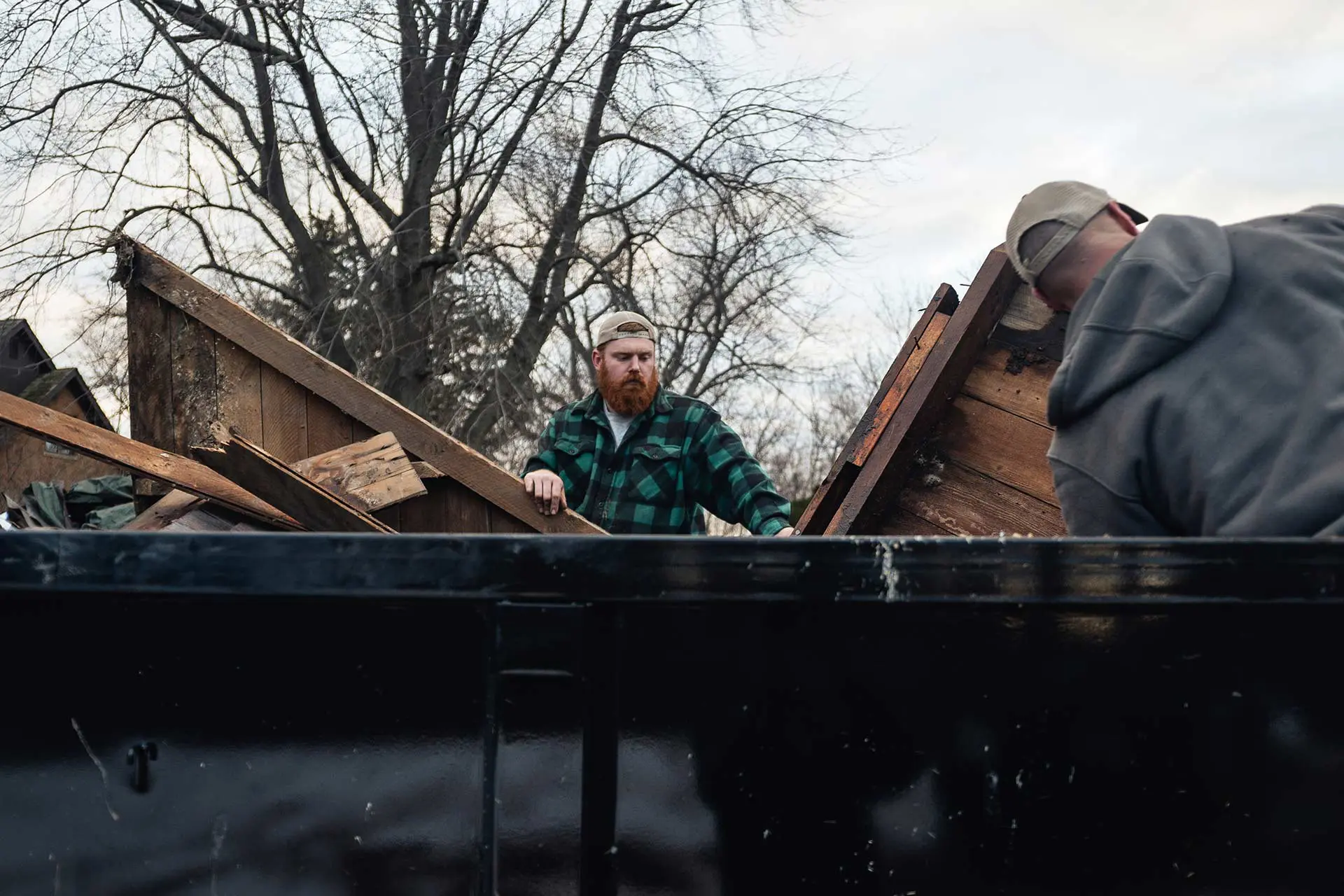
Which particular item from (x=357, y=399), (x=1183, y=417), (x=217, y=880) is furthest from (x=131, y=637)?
(x=357, y=399)

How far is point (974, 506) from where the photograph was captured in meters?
2.84

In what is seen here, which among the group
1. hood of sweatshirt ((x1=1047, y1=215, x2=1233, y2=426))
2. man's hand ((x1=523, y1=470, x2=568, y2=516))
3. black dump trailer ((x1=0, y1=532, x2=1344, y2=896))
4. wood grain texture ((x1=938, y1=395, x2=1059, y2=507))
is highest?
hood of sweatshirt ((x1=1047, y1=215, x2=1233, y2=426))

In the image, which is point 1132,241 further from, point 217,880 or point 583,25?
point 583,25

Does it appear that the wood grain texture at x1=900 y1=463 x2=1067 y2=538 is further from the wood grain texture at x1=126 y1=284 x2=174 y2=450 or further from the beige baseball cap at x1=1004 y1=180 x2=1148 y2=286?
the wood grain texture at x1=126 y1=284 x2=174 y2=450

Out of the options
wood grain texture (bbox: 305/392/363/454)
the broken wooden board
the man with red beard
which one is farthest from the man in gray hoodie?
the man with red beard

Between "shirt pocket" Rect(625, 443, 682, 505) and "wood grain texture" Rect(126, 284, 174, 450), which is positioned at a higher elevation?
"wood grain texture" Rect(126, 284, 174, 450)

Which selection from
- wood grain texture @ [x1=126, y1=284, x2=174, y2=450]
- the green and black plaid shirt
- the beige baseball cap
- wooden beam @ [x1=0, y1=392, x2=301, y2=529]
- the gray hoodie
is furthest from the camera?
the green and black plaid shirt

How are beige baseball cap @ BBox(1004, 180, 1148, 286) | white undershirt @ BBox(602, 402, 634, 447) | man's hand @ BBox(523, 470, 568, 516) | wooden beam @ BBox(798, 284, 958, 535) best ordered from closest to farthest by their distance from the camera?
beige baseball cap @ BBox(1004, 180, 1148, 286) → wooden beam @ BBox(798, 284, 958, 535) → man's hand @ BBox(523, 470, 568, 516) → white undershirt @ BBox(602, 402, 634, 447)

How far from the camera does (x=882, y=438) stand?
2.85 m

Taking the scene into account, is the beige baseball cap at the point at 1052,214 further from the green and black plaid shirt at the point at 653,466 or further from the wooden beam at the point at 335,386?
the green and black plaid shirt at the point at 653,466

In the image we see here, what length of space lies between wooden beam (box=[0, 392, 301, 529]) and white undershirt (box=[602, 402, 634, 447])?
160 centimetres

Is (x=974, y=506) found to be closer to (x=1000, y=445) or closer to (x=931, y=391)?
(x=1000, y=445)

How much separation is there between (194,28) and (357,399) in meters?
11.9

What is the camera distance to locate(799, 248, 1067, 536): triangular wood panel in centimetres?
276
